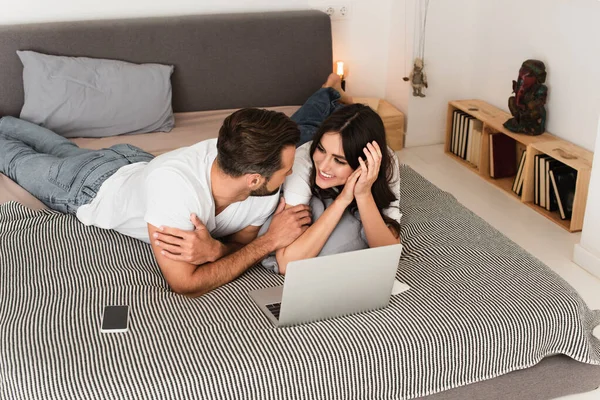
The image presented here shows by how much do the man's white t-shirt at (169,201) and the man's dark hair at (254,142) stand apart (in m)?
0.11

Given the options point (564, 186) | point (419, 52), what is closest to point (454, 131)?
point (419, 52)

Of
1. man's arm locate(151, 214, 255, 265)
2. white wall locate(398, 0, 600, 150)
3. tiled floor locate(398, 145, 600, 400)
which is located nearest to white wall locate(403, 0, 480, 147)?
white wall locate(398, 0, 600, 150)

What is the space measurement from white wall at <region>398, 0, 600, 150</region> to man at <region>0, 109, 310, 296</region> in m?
1.90

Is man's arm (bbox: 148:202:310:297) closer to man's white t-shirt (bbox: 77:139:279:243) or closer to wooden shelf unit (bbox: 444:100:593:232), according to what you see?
man's white t-shirt (bbox: 77:139:279:243)

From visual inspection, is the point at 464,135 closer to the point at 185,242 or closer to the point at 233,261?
the point at 233,261

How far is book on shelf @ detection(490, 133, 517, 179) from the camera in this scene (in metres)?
4.11

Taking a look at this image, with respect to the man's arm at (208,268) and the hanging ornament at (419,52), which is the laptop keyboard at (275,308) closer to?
the man's arm at (208,268)

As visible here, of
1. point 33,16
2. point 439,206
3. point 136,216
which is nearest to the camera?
point 136,216

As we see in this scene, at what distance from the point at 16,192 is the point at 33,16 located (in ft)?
4.10

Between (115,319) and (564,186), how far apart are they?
7.67ft

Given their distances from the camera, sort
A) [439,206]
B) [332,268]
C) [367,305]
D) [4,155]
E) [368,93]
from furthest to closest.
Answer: [368,93] < [4,155] < [439,206] < [367,305] < [332,268]

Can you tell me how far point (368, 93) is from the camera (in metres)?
4.68

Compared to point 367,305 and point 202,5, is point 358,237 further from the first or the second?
point 202,5

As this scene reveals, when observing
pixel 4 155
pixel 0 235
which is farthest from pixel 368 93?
pixel 0 235
